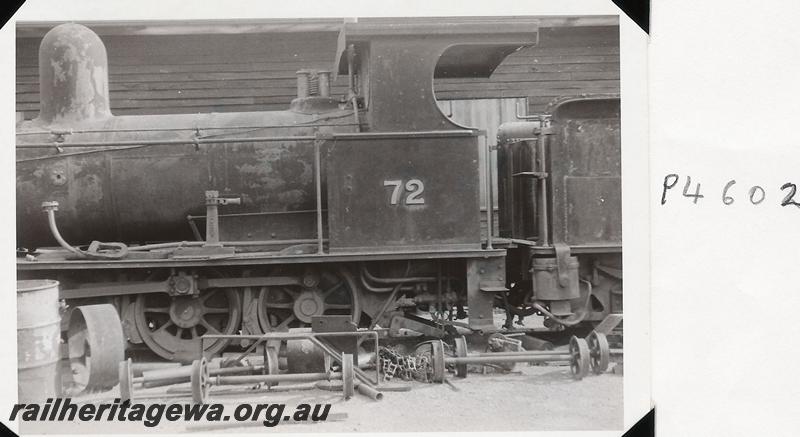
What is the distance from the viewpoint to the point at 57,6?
4309 mm

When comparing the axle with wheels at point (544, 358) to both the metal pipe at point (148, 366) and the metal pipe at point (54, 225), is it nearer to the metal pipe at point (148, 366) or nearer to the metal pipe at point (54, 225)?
the metal pipe at point (148, 366)

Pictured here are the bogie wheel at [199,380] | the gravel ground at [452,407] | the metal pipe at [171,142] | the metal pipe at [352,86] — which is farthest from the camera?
the metal pipe at [352,86]

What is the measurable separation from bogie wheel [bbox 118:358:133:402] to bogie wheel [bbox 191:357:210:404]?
39 centimetres

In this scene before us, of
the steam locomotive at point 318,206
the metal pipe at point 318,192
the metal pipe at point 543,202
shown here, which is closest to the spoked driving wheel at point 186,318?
the steam locomotive at point 318,206

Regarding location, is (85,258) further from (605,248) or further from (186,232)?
(605,248)

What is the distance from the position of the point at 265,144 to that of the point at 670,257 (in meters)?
3.02

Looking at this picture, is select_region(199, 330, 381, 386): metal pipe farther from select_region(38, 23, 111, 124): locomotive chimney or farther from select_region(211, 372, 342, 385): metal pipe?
select_region(38, 23, 111, 124): locomotive chimney

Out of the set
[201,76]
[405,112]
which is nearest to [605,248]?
[405,112]

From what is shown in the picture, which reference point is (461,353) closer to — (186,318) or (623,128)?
(623,128)

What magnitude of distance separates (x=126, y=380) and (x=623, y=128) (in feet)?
10.9

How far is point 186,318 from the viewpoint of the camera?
5.42 metres

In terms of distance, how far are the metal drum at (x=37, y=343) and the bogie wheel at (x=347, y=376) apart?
1.79 metres

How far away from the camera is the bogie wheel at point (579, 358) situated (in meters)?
4.79

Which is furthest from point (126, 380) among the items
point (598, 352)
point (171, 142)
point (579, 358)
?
point (598, 352)
